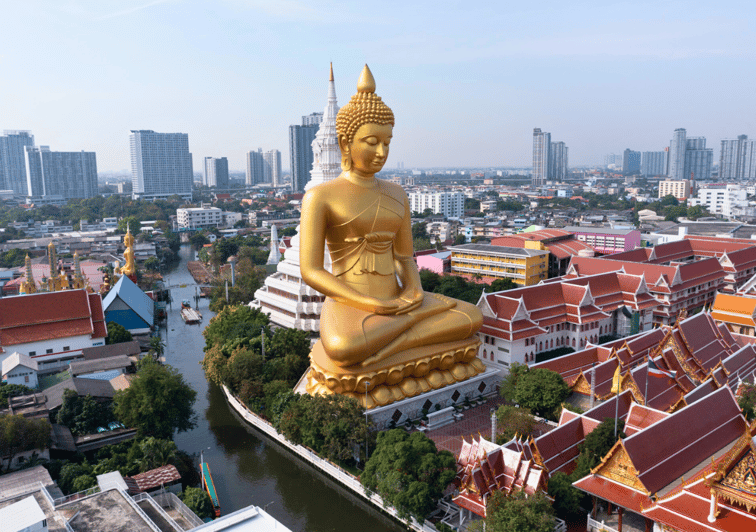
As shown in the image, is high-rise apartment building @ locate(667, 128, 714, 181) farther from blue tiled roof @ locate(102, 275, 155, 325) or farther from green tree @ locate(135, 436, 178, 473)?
green tree @ locate(135, 436, 178, 473)

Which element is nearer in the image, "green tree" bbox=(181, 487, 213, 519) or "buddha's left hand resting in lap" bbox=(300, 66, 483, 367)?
"green tree" bbox=(181, 487, 213, 519)

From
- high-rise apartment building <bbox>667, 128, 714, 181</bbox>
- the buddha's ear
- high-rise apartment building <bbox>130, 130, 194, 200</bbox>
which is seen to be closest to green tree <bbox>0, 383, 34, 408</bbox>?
the buddha's ear

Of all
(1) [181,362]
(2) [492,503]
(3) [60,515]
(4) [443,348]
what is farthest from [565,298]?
(3) [60,515]

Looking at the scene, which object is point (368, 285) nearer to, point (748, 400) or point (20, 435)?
point (20, 435)

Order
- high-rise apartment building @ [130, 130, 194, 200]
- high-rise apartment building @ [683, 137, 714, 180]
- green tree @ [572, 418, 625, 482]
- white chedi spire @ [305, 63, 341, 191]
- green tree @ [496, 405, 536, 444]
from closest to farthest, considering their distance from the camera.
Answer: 1. green tree @ [572, 418, 625, 482]
2. green tree @ [496, 405, 536, 444]
3. white chedi spire @ [305, 63, 341, 191]
4. high-rise apartment building @ [130, 130, 194, 200]
5. high-rise apartment building @ [683, 137, 714, 180]

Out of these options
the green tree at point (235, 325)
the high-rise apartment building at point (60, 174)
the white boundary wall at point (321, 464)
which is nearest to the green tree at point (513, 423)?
the white boundary wall at point (321, 464)

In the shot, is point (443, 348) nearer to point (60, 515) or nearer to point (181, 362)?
point (60, 515)


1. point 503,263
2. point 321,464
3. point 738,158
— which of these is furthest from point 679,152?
point 321,464

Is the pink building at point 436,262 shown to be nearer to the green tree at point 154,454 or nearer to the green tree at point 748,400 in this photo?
the green tree at point 748,400
